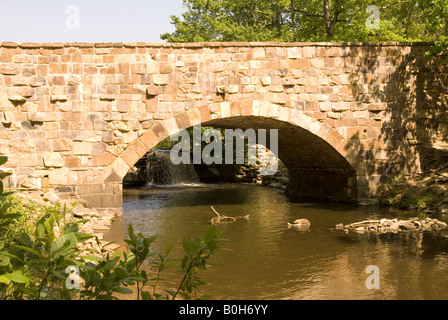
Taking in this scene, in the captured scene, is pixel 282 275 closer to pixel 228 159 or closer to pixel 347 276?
pixel 347 276

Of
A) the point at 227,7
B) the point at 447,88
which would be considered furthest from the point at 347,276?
the point at 227,7

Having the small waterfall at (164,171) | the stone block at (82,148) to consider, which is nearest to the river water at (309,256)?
the stone block at (82,148)

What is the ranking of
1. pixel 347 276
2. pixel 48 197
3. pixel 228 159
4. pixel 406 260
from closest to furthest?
1. pixel 347 276
2. pixel 406 260
3. pixel 48 197
4. pixel 228 159

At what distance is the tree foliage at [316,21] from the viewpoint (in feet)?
51.4

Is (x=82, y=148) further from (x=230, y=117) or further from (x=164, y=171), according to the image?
(x=164, y=171)

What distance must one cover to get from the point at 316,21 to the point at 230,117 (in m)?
11.6

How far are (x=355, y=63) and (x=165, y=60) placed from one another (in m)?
4.28

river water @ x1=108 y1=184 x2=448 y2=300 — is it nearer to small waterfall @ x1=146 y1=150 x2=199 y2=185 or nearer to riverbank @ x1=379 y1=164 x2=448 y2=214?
riverbank @ x1=379 y1=164 x2=448 y2=214

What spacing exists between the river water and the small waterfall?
1026 centimetres

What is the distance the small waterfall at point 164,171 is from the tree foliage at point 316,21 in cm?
589

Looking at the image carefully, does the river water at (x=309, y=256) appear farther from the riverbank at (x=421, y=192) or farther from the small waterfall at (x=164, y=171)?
the small waterfall at (x=164, y=171)

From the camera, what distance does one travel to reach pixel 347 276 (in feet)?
17.3

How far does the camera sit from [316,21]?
20.3 metres

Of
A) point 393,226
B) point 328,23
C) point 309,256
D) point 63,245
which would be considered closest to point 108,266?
point 63,245
